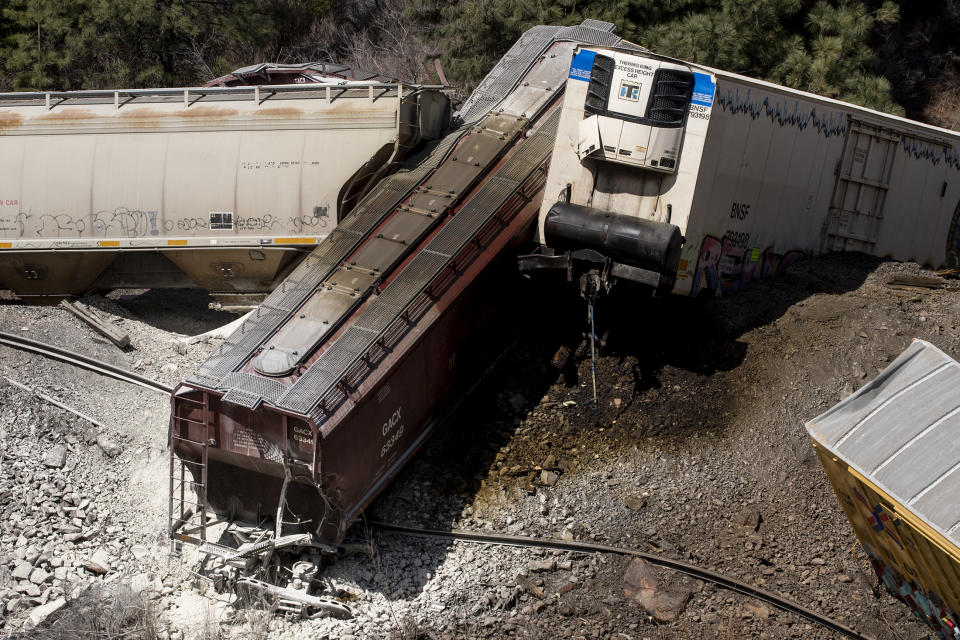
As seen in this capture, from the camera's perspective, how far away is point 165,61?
24.6m

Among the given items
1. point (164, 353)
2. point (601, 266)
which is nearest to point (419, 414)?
point (601, 266)

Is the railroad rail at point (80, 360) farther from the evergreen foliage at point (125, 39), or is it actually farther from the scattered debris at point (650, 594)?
the evergreen foliage at point (125, 39)

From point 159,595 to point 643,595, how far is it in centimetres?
529

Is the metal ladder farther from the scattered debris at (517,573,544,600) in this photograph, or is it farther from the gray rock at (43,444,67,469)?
the scattered debris at (517,573,544,600)

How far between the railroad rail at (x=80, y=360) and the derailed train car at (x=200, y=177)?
1967 mm

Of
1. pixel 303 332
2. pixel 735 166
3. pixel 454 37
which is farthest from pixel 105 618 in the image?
pixel 454 37

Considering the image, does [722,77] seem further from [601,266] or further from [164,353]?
[164,353]

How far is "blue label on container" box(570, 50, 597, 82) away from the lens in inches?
436

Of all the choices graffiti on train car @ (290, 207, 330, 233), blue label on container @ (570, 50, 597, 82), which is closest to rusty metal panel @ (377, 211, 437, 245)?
graffiti on train car @ (290, 207, 330, 233)

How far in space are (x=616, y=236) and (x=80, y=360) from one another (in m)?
7.75

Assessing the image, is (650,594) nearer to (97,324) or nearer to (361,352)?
(361,352)

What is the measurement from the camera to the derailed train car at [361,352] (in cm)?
914

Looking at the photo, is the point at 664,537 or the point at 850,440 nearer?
the point at 850,440

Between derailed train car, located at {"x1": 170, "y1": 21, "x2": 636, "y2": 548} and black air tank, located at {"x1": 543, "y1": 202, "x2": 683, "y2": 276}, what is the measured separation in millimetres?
882
